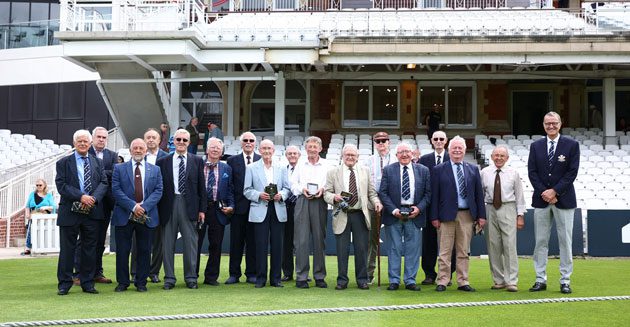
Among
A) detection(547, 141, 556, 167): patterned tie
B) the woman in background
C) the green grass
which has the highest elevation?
detection(547, 141, 556, 167): patterned tie

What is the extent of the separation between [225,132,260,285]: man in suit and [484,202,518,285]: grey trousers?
300cm

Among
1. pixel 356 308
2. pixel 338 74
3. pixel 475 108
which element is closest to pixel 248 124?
pixel 338 74

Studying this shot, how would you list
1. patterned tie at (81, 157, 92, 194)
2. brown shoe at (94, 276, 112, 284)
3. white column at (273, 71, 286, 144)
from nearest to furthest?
patterned tie at (81, 157, 92, 194), brown shoe at (94, 276, 112, 284), white column at (273, 71, 286, 144)

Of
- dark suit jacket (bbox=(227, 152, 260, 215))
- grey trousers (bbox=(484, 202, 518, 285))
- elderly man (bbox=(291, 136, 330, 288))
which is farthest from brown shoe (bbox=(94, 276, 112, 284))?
grey trousers (bbox=(484, 202, 518, 285))

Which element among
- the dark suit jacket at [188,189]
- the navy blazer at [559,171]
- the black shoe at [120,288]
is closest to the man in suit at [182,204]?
the dark suit jacket at [188,189]

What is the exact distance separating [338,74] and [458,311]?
17544 mm

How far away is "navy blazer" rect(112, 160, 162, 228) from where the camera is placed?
9953 millimetres

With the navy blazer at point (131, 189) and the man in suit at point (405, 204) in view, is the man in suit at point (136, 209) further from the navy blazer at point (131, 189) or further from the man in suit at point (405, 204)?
the man in suit at point (405, 204)

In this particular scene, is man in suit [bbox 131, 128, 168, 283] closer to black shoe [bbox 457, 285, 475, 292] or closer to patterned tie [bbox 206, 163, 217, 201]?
patterned tie [bbox 206, 163, 217, 201]

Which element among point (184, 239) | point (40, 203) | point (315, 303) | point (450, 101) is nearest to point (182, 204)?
point (184, 239)

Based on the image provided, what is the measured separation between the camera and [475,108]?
27984 mm

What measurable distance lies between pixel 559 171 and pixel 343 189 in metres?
2.55

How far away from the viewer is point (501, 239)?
10.4 m

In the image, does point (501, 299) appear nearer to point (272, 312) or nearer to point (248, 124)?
point (272, 312)
